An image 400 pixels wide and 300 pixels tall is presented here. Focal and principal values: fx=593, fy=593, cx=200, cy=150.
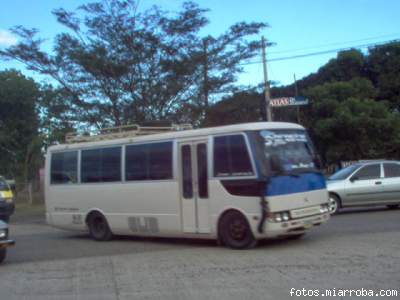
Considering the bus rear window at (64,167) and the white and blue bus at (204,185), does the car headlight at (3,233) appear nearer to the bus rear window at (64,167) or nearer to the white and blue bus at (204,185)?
the white and blue bus at (204,185)

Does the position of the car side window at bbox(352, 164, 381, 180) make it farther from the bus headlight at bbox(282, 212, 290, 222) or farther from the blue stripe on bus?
the bus headlight at bbox(282, 212, 290, 222)

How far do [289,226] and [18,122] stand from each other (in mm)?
33926

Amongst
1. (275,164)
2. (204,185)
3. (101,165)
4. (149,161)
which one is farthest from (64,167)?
(275,164)

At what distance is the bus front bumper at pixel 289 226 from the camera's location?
11.1 m

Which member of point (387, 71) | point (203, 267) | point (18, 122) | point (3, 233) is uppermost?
point (387, 71)

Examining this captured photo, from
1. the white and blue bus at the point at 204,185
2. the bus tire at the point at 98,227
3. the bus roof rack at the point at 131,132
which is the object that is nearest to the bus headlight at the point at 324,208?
the white and blue bus at the point at 204,185

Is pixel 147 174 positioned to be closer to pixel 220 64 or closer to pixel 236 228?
pixel 236 228

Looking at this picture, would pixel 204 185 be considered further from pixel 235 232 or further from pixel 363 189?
pixel 363 189

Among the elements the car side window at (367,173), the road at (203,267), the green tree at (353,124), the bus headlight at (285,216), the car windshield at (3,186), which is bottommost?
the road at (203,267)

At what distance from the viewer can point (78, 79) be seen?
22625 millimetres

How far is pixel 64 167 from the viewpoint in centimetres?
1587

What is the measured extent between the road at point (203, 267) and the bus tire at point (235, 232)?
254mm

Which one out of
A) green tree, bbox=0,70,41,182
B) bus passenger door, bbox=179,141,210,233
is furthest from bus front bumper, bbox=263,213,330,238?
Result: green tree, bbox=0,70,41,182

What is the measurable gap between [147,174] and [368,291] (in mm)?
7060
